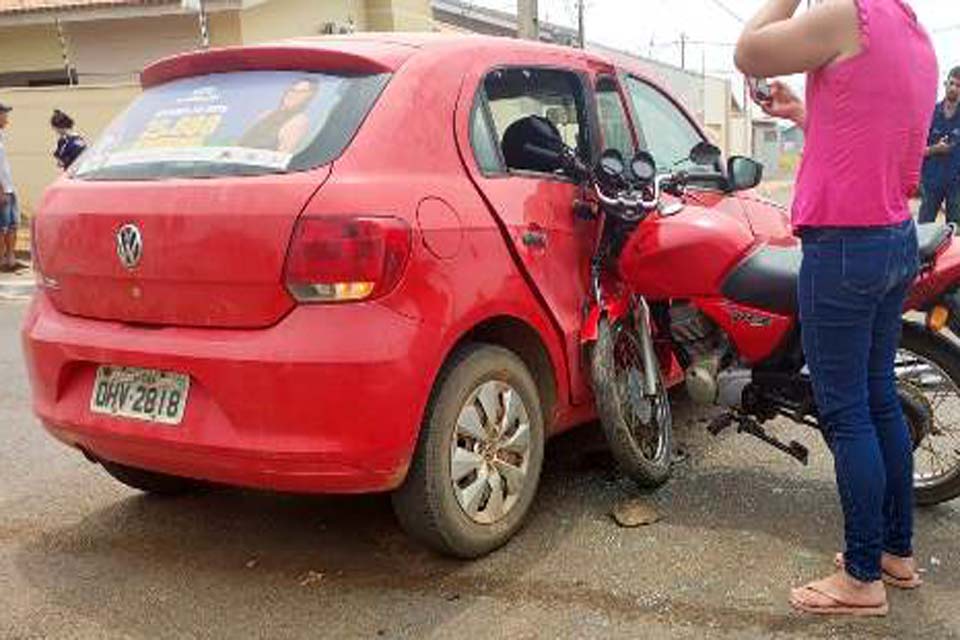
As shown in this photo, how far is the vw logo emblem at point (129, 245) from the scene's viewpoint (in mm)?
3342

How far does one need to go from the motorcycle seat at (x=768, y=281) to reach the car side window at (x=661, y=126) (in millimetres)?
1009

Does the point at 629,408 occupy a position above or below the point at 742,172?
below

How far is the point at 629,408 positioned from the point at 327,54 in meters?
1.68

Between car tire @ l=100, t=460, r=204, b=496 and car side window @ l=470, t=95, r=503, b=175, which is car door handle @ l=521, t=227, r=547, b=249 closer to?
car side window @ l=470, t=95, r=503, b=175

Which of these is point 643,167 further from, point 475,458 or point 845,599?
point 845,599

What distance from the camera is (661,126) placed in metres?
4.95

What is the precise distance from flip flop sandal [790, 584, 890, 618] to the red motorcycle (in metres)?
0.86

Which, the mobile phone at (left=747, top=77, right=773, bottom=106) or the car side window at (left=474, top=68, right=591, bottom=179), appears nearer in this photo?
the mobile phone at (left=747, top=77, right=773, bottom=106)

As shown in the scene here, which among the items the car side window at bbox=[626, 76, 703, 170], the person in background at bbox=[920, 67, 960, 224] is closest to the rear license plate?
the car side window at bbox=[626, 76, 703, 170]

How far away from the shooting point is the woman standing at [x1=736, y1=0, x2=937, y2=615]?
282 cm

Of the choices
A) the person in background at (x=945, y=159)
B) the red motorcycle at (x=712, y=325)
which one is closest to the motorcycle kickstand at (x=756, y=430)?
the red motorcycle at (x=712, y=325)

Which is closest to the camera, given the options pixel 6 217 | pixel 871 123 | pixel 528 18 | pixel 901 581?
pixel 871 123

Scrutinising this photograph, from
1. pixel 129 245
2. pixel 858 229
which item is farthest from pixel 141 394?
pixel 858 229

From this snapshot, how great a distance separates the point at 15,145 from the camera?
16.0m
